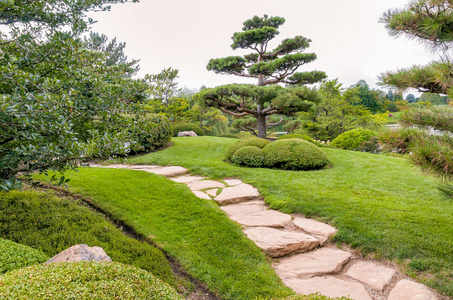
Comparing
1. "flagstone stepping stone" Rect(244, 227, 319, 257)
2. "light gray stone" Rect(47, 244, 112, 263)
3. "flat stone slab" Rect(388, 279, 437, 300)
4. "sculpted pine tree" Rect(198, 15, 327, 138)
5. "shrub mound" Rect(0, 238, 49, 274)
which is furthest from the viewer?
"sculpted pine tree" Rect(198, 15, 327, 138)

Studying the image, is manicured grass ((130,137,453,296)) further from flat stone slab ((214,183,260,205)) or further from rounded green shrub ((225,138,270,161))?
rounded green shrub ((225,138,270,161))

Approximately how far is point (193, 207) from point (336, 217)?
216cm

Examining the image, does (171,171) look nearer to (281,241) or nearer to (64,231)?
(64,231)

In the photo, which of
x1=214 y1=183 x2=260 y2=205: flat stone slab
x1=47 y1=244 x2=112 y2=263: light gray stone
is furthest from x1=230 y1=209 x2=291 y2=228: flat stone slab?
x1=47 y1=244 x2=112 y2=263: light gray stone

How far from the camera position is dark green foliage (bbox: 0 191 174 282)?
2434mm

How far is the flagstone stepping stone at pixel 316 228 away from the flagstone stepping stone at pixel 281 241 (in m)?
0.15

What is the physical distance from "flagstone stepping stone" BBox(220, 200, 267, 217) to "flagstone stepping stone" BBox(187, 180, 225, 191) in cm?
104

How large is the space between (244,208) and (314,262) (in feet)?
5.39

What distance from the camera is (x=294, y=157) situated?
6.89 metres

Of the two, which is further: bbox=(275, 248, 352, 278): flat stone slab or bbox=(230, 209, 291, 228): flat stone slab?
bbox=(230, 209, 291, 228): flat stone slab

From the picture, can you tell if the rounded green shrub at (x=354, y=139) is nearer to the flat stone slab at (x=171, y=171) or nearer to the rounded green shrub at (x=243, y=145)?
the rounded green shrub at (x=243, y=145)

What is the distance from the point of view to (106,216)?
357cm

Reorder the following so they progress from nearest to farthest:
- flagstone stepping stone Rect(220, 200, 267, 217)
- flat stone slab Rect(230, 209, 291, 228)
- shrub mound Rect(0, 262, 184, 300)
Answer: shrub mound Rect(0, 262, 184, 300)
flat stone slab Rect(230, 209, 291, 228)
flagstone stepping stone Rect(220, 200, 267, 217)

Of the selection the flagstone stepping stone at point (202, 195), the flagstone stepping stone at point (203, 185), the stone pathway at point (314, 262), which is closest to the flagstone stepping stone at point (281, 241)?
the stone pathway at point (314, 262)
